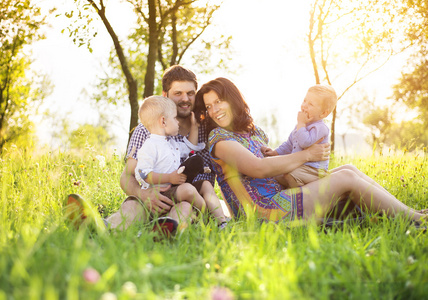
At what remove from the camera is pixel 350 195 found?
12.0ft

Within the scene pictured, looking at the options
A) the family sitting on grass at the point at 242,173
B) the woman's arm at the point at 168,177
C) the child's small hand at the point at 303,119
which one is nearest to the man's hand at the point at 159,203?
the family sitting on grass at the point at 242,173

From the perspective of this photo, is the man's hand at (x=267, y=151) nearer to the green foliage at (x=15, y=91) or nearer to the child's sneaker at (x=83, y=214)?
the child's sneaker at (x=83, y=214)

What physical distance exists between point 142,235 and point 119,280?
3.10ft

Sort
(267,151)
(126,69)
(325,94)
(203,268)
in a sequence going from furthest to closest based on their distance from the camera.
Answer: (126,69), (267,151), (325,94), (203,268)

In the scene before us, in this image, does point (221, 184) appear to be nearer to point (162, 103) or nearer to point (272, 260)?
point (162, 103)

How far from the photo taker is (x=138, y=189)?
3727mm

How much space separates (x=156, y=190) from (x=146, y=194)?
13cm

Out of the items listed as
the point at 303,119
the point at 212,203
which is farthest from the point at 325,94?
the point at 212,203

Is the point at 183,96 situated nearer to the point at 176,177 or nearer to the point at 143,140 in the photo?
the point at 143,140

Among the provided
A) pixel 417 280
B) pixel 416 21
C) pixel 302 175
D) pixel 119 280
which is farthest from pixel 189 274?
pixel 416 21

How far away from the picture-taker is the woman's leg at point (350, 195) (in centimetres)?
355

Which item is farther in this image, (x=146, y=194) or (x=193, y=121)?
(x=193, y=121)

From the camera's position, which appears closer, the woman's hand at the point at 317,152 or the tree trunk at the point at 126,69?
the woman's hand at the point at 317,152

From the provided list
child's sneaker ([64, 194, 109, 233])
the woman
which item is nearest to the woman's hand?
the woman
